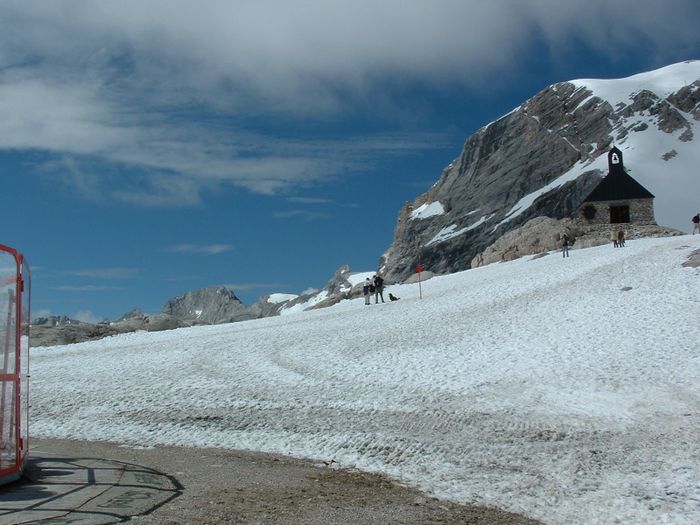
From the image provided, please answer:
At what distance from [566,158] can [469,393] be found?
151979 mm

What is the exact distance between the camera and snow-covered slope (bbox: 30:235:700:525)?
14070 mm

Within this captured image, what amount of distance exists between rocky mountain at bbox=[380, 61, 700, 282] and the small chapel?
5200cm

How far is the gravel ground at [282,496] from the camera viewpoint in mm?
10438

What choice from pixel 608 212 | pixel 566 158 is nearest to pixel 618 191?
pixel 608 212

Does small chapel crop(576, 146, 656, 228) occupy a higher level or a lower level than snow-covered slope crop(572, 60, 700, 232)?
lower

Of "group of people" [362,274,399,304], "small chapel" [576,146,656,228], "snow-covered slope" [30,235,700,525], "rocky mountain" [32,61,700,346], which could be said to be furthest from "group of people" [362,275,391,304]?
"rocky mountain" [32,61,700,346]

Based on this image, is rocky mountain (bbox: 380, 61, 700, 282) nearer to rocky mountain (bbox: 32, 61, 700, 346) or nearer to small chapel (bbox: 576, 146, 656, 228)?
rocky mountain (bbox: 32, 61, 700, 346)

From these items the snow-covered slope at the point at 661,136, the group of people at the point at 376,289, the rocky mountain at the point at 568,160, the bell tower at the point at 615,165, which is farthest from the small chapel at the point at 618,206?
the rocky mountain at the point at 568,160

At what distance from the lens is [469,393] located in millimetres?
20438

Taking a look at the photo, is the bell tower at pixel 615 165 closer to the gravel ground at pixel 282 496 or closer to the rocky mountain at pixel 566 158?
the rocky mountain at pixel 566 158

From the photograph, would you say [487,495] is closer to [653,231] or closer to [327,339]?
[327,339]

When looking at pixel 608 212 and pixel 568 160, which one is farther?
pixel 568 160

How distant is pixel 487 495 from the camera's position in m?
12.9

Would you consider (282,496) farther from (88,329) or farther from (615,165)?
(615,165)
